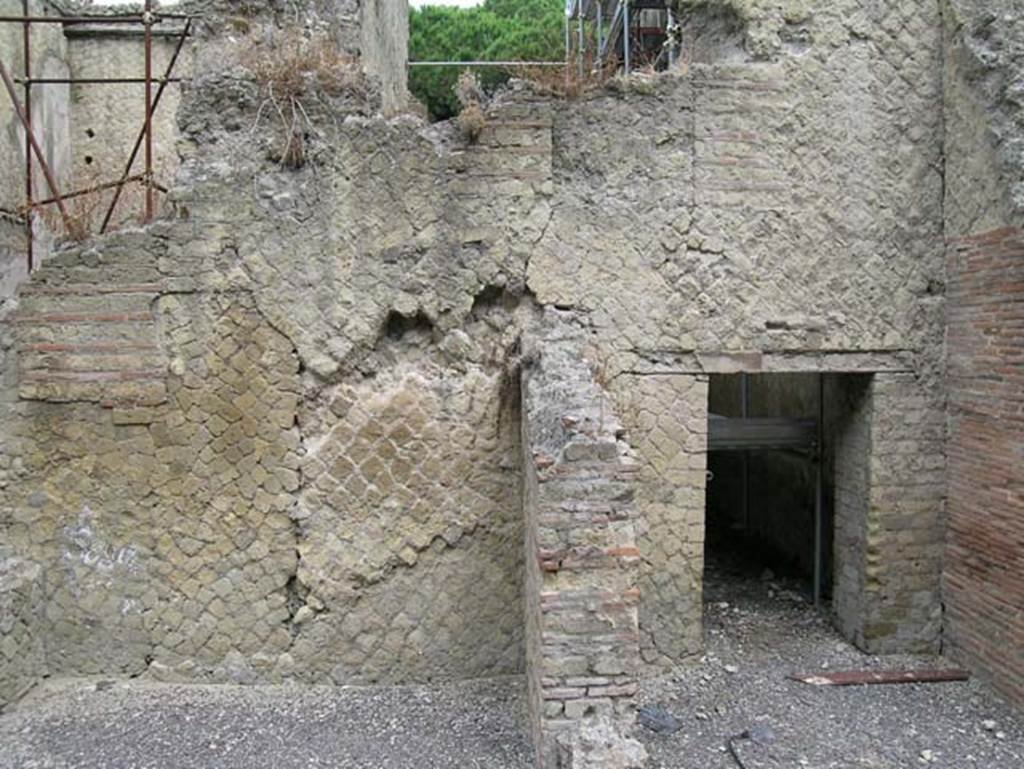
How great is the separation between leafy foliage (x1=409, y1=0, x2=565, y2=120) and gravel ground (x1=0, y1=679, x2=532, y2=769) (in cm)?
1322

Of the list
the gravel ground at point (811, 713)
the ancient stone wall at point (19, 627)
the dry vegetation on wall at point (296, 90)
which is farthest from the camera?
the dry vegetation on wall at point (296, 90)

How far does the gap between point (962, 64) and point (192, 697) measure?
5.90m

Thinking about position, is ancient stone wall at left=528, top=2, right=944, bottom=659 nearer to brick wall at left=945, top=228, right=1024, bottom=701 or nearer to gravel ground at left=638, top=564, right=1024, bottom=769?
brick wall at left=945, top=228, right=1024, bottom=701

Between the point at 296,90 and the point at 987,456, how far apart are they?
468 cm

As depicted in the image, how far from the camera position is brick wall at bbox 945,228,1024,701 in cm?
491

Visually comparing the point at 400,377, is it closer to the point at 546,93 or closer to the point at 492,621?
the point at 492,621

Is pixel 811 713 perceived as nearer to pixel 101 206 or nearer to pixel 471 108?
pixel 471 108

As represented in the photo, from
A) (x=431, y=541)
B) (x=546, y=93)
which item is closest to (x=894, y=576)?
(x=431, y=541)

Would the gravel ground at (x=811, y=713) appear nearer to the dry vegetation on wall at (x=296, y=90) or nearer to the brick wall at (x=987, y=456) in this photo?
the brick wall at (x=987, y=456)

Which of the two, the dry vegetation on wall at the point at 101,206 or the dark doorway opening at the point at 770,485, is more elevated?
the dry vegetation on wall at the point at 101,206

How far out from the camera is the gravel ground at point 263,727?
14.0 ft

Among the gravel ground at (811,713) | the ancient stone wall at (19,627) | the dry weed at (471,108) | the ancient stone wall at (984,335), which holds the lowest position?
the gravel ground at (811,713)

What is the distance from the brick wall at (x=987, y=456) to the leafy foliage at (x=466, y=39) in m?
12.1

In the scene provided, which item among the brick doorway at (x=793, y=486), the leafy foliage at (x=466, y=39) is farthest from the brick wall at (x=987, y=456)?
the leafy foliage at (x=466, y=39)
